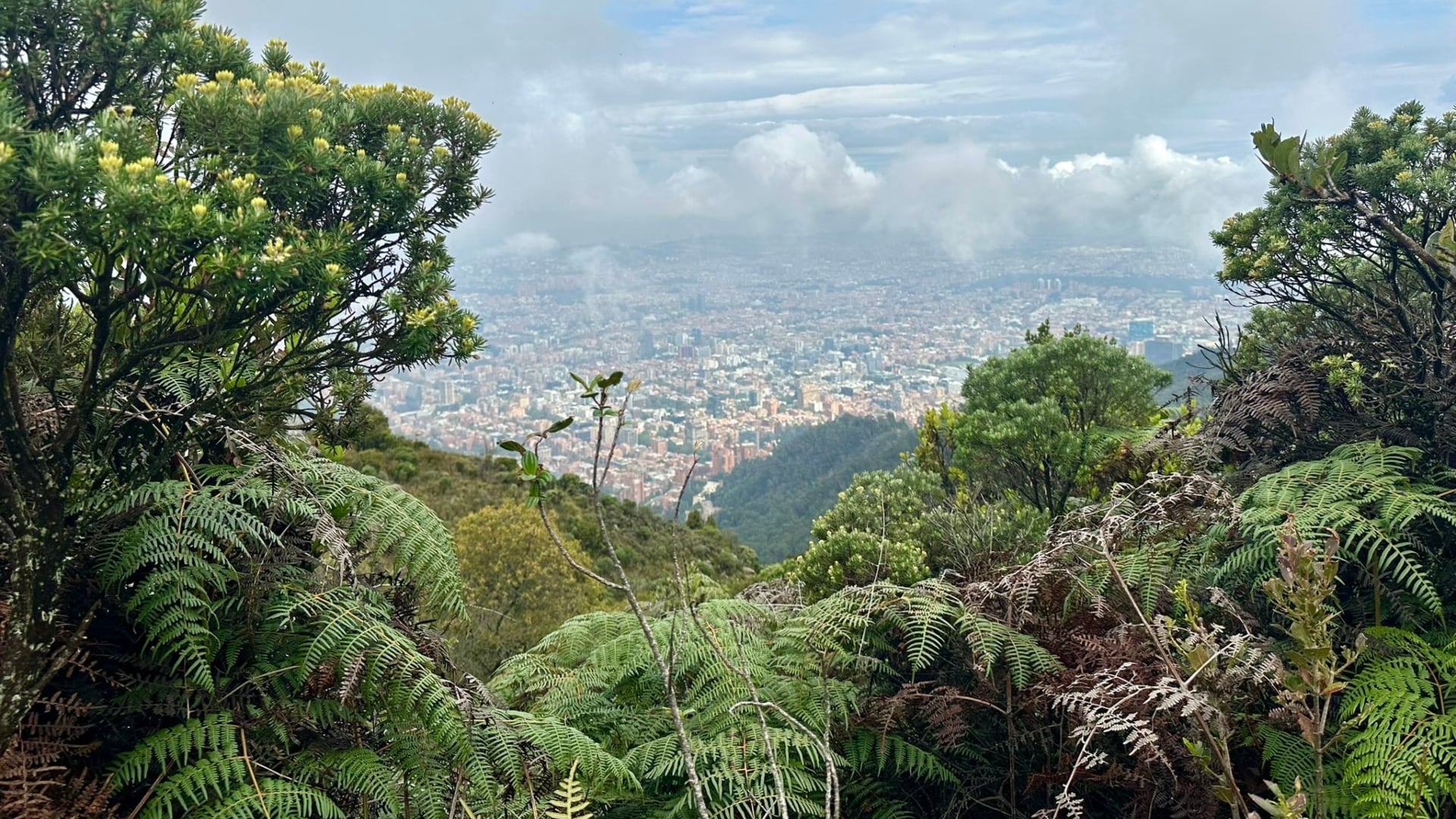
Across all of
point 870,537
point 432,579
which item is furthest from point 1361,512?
point 870,537

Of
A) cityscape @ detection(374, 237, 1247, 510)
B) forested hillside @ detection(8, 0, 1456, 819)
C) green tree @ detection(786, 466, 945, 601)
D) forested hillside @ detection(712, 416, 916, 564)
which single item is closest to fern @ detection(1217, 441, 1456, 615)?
forested hillside @ detection(8, 0, 1456, 819)

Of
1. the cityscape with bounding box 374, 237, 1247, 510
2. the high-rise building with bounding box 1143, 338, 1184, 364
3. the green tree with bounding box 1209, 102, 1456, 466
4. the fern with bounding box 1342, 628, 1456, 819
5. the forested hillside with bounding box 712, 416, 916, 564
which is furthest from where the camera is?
the high-rise building with bounding box 1143, 338, 1184, 364

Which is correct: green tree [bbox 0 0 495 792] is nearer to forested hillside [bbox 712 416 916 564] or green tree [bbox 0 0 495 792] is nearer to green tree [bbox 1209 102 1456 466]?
green tree [bbox 1209 102 1456 466]

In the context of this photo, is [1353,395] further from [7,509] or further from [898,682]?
[7,509]

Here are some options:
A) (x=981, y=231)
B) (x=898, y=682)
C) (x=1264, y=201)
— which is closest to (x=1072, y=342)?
(x=1264, y=201)

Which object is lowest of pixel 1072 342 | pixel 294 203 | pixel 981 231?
pixel 1072 342

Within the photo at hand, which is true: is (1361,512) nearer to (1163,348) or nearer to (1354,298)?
(1354,298)
